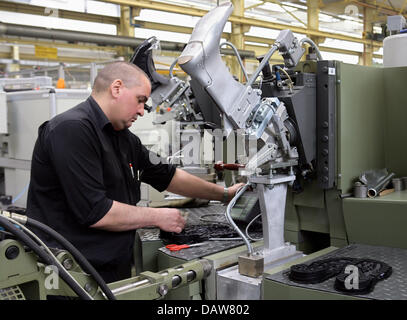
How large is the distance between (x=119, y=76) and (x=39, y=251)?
2.41 feet

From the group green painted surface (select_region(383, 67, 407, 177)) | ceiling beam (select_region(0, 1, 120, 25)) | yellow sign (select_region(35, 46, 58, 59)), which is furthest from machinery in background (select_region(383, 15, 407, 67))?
ceiling beam (select_region(0, 1, 120, 25))

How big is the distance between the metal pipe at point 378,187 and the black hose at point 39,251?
39.3 inches

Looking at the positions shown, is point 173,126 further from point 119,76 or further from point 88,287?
point 88,287

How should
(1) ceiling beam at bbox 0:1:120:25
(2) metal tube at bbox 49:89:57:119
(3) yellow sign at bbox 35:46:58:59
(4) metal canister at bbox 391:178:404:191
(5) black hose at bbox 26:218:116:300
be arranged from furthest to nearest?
(1) ceiling beam at bbox 0:1:120:25
(3) yellow sign at bbox 35:46:58:59
(2) metal tube at bbox 49:89:57:119
(4) metal canister at bbox 391:178:404:191
(5) black hose at bbox 26:218:116:300

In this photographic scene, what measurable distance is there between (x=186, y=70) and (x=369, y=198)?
29.6 inches

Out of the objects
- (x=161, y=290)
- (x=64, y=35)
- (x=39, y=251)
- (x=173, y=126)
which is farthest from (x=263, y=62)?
(x=64, y=35)

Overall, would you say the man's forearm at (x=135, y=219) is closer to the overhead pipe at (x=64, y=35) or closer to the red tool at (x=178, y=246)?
the red tool at (x=178, y=246)

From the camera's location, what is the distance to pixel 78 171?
129 cm

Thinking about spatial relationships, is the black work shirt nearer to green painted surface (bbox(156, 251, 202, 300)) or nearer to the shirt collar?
the shirt collar

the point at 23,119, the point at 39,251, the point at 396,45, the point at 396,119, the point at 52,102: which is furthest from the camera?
the point at 23,119

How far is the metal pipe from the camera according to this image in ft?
4.80

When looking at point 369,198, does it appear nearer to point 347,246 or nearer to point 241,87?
point 347,246

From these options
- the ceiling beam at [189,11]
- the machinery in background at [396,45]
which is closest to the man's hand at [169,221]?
the machinery in background at [396,45]

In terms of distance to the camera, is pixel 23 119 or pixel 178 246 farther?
pixel 23 119
